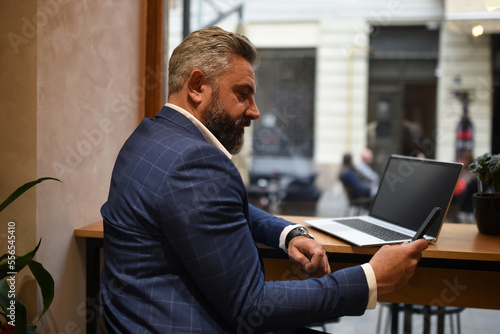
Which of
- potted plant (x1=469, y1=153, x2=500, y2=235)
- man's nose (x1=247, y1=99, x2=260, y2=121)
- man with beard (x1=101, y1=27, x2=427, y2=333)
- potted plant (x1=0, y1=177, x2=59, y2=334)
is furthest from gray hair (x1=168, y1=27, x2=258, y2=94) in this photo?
potted plant (x1=469, y1=153, x2=500, y2=235)

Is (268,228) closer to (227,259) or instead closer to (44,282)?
(227,259)

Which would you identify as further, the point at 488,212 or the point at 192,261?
the point at 488,212

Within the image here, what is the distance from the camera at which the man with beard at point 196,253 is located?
2.97 ft

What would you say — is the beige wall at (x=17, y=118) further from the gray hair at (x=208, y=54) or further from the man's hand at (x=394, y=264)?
the man's hand at (x=394, y=264)

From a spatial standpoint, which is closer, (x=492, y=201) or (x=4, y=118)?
(x=4, y=118)

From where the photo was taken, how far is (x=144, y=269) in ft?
3.23

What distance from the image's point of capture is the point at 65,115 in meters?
1.51

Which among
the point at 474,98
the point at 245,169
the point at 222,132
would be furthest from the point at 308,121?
the point at 222,132

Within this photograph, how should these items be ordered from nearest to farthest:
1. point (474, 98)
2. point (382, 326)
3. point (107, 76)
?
point (107, 76) < point (382, 326) < point (474, 98)

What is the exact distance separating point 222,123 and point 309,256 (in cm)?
46

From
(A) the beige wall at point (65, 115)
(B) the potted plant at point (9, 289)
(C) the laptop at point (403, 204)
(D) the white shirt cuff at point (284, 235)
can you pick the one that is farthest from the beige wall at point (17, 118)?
(C) the laptop at point (403, 204)

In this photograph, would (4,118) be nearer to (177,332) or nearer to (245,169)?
(177,332)

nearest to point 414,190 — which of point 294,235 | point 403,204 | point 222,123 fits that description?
point 403,204

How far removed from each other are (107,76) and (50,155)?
1.64 feet
